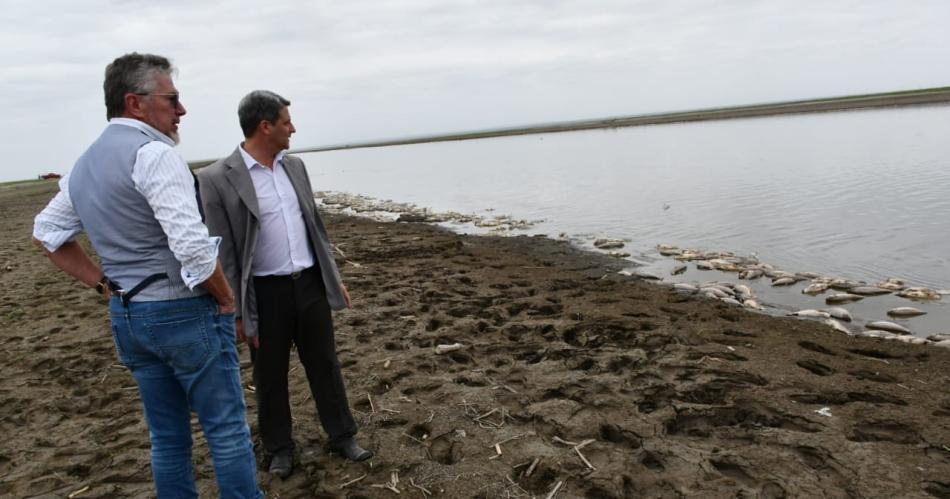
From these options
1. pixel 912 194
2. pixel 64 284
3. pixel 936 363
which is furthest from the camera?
pixel 912 194

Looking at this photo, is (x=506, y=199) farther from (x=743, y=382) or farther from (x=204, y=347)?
(x=204, y=347)

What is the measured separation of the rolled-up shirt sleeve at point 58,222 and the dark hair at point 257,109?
1087mm

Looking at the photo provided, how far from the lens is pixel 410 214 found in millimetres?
21156

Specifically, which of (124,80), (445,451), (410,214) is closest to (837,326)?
(445,451)

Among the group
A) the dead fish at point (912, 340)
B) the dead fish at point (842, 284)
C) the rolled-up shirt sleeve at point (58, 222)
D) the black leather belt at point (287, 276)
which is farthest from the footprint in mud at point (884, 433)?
the dead fish at point (842, 284)

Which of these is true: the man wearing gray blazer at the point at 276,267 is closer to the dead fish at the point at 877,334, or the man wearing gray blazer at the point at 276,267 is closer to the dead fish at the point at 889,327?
the dead fish at the point at 877,334

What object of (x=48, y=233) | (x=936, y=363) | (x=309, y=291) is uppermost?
(x=48, y=233)

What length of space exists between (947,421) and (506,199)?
20839mm

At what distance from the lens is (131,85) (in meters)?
2.75

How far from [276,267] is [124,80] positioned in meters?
1.45

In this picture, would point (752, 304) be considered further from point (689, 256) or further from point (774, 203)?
point (774, 203)

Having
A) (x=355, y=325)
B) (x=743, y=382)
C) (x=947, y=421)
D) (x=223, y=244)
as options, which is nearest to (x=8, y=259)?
(x=355, y=325)

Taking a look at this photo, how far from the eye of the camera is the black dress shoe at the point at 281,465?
13.2 ft

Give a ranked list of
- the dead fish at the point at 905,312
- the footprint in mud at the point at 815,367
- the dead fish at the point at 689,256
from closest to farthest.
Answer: the footprint in mud at the point at 815,367, the dead fish at the point at 905,312, the dead fish at the point at 689,256
